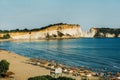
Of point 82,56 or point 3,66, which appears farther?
point 82,56

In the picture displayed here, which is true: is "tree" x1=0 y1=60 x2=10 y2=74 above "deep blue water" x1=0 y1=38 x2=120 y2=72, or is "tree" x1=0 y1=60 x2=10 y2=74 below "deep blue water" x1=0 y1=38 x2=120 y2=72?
above

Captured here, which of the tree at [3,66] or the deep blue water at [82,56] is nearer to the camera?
the tree at [3,66]

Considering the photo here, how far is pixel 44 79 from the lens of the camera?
3478 cm

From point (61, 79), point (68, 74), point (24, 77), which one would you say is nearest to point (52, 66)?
point (68, 74)

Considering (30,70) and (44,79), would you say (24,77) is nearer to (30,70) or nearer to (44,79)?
(30,70)

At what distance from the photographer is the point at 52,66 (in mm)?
64375

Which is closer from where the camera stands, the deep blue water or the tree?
the tree

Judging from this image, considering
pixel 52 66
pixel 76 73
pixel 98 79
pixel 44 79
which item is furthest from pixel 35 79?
pixel 52 66

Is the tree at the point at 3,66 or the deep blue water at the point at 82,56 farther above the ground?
the tree at the point at 3,66

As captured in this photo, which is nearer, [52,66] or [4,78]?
[4,78]

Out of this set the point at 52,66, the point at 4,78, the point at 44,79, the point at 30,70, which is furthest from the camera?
the point at 52,66

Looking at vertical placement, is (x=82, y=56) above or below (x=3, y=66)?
below

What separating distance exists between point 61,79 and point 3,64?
14567 mm

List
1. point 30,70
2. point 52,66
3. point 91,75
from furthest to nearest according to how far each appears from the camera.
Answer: point 52,66, point 30,70, point 91,75
